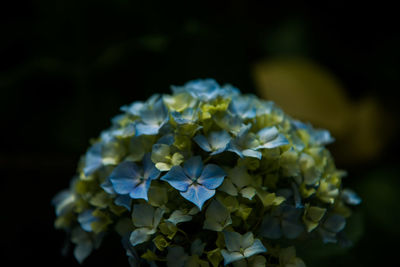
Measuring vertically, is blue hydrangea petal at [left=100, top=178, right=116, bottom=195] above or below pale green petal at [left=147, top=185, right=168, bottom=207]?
below

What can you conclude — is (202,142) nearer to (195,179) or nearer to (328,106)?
(195,179)

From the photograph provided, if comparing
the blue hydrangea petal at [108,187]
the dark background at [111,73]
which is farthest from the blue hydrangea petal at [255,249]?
the dark background at [111,73]

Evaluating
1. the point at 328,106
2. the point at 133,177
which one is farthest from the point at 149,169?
the point at 328,106

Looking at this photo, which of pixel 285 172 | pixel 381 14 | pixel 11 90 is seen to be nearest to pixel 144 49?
pixel 11 90

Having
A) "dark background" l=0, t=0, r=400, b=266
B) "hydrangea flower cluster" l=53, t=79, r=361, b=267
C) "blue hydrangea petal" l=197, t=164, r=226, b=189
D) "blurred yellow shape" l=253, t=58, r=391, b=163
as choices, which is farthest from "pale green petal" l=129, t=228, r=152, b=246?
"blurred yellow shape" l=253, t=58, r=391, b=163

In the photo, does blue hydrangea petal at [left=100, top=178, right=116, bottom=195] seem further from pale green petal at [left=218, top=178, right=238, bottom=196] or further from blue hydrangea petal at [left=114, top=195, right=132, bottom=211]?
pale green petal at [left=218, top=178, right=238, bottom=196]

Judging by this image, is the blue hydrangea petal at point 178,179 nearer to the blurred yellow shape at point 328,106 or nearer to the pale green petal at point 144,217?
the pale green petal at point 144,217
